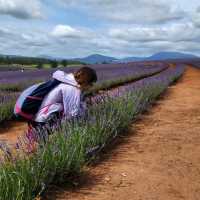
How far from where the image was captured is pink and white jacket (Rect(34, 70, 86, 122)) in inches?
214

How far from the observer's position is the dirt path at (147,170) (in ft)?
14.2

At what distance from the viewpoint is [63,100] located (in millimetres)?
5496

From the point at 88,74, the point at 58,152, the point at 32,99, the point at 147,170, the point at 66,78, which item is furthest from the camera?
the point at 32,99

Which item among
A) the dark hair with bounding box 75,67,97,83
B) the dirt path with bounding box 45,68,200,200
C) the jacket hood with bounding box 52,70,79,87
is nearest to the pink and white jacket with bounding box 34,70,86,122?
the jacket hood with bounding box 52,70,79,87

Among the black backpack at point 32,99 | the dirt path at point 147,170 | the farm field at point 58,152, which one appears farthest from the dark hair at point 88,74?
the dirt path at point 147,170

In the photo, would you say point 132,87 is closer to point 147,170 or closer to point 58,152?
point 147,170

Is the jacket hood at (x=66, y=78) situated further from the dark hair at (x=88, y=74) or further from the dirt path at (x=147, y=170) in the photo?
the dirt path at (x=147, y=170)

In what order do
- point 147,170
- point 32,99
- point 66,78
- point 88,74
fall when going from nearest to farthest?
point 147,170 < point 88,74 < point 66,78 < point 32,99

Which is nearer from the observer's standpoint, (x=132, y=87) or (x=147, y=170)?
(x=147, y=170)

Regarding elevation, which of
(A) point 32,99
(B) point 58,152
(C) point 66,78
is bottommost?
(B) point 58,152

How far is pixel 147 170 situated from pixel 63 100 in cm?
119

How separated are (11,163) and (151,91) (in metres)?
8.55

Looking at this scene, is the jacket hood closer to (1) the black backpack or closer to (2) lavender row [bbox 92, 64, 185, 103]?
(1) the black backpack

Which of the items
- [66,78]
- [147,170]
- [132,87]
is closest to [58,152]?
[147,170]
